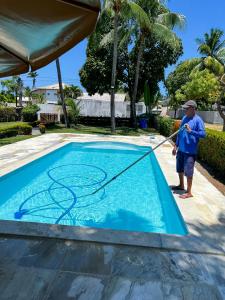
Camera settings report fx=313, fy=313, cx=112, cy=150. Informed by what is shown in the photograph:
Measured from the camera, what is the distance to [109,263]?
3387 mm

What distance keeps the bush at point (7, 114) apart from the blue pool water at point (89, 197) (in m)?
18.4

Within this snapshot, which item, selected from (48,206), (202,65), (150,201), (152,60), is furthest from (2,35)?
(202,65)

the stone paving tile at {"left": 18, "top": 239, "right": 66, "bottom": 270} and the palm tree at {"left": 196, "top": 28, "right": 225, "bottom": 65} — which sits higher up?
the palm tree at {"left": 196, "top": 28, "right": 225, "bottom": 65}

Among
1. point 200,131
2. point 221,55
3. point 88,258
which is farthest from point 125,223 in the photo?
point 221,55

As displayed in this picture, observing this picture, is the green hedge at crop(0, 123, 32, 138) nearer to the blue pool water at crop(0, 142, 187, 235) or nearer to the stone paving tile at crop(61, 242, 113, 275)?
the blue pool water at crop(0, 142, 187, 235)

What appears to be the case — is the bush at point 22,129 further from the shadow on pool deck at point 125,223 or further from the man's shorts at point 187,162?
the man's shorts at point 187,162

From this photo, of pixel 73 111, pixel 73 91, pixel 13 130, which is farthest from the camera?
pixel 73 91

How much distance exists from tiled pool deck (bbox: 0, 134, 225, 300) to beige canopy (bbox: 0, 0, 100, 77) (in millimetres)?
2119

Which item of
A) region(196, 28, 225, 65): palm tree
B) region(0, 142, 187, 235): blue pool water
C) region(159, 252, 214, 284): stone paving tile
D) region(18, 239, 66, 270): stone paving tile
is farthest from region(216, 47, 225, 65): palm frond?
region(18, 239, 66, 270): stone paving tile

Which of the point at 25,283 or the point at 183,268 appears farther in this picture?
the point at 183,268

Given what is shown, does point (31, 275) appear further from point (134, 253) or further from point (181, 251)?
point (181, 251)

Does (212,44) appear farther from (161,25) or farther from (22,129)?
(22,129)

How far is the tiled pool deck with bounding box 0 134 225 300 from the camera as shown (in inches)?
115

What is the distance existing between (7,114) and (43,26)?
2731cm
